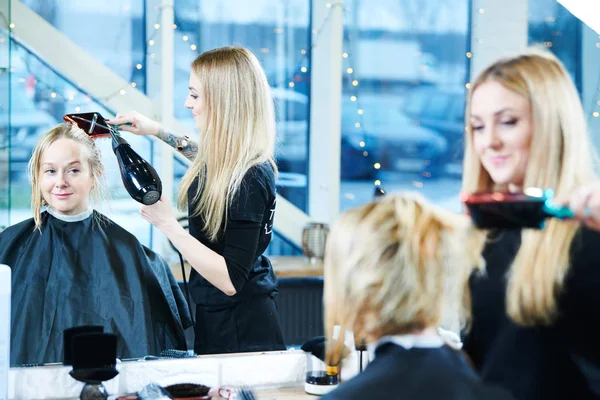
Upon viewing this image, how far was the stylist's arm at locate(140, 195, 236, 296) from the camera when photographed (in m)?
2.01

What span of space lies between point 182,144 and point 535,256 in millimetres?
1101

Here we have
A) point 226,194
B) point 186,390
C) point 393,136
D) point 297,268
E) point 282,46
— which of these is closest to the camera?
point 186,390

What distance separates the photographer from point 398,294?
1.31m

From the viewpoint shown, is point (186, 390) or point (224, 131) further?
point (224, 131)

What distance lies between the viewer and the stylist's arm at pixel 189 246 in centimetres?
201

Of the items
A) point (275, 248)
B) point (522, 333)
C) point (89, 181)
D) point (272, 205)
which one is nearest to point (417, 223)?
point (522, 333)

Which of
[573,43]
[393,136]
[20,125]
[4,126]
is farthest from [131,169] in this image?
[573,43]

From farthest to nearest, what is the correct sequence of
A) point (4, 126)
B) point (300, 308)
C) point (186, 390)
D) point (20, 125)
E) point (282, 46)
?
1. point (282, 46)
2. point (20, 125)
3. point (300, 308)
4. point (4, 126)
5. point (186, 390)

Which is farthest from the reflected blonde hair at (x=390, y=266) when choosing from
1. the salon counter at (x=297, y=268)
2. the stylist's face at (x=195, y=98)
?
the salon counter at (x=297, y=268)

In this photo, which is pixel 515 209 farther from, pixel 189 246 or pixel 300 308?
pixel 300 308

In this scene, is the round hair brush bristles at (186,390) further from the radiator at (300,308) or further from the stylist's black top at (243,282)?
the radiator at (300,308)

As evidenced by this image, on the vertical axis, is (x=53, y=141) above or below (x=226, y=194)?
above

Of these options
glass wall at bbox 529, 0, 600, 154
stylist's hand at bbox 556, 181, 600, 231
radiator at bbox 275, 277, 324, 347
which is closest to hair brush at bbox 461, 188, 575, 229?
stylist's hand at bbox 556, 181, 600, 231

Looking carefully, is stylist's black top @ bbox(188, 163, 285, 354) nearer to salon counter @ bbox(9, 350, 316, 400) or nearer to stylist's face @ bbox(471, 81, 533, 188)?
salon counter @ bbox(9, 350, 316, 400)
